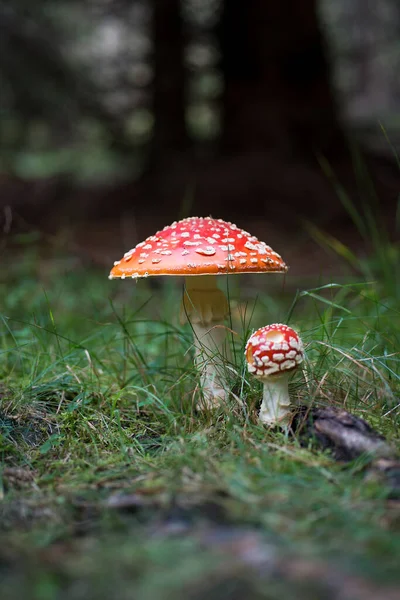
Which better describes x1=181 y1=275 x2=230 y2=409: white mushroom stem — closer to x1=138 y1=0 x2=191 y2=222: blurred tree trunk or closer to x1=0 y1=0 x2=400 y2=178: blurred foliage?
x1=138 y1=0 x2=191 y2=222: blurred tree trunk

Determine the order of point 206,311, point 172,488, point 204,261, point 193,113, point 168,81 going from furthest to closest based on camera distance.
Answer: point 193,113
point 168,81
point 206,311
point 204,261
point 172,488

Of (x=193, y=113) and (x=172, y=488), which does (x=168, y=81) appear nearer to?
(x=193, y=113)

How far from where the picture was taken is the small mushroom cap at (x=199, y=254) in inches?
92.6

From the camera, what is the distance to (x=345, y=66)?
437 inches

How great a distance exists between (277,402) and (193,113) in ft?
26.2

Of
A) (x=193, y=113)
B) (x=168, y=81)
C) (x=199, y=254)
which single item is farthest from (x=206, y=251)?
(x=193, y=113)

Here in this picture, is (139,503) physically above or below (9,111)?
below

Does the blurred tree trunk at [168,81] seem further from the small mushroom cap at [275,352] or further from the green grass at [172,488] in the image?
the small mushroom cap at [275,352]

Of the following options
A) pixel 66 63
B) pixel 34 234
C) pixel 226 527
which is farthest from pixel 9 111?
pixel 226 527

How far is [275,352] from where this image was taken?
208cm

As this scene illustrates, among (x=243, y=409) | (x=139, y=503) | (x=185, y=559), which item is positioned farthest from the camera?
(x=243, y=409)

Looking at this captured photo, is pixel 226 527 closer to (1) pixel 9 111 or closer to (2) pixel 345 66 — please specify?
(1) pixel 9 111

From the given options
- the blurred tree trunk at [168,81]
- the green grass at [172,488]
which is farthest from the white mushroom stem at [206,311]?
the blurred tree trunk at [168,81]

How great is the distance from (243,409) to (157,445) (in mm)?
366
